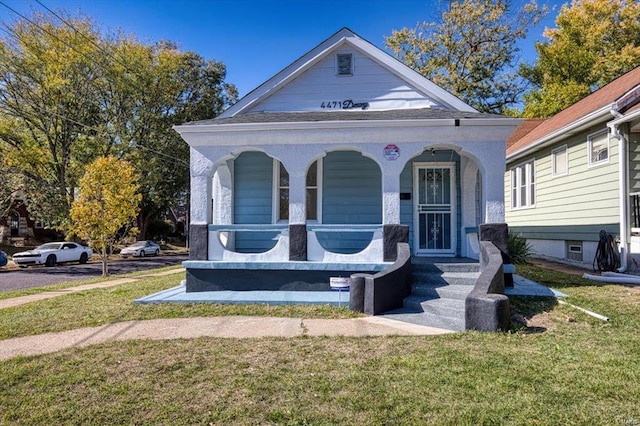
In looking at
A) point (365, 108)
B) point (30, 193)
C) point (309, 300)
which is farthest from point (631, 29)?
point (30, 193)

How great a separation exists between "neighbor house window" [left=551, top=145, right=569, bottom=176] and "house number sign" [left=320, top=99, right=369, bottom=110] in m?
7.12

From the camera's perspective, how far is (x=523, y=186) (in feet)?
51.9

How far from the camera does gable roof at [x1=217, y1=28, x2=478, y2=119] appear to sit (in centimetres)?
926

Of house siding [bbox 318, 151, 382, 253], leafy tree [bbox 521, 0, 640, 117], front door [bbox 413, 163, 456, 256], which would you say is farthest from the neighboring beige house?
leafy tree [bbox 521, 0, 640, 117]

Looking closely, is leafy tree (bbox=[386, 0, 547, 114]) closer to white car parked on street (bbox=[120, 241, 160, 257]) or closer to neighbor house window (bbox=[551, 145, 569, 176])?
neighbor house window (bbox=[551, 145, 569, 176])

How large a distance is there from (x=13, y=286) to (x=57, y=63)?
16.8 meters

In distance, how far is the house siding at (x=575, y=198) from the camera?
33.9ft

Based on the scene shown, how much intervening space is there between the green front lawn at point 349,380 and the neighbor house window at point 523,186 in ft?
32.6

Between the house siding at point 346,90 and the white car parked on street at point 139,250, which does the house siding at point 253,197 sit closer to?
the house siding at point 346,90

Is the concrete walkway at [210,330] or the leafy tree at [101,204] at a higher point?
the leafy tree at [101,204]

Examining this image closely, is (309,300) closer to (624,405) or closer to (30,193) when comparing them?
(624,405)

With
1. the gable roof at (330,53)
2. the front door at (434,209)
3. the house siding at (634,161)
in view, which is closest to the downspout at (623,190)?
the house siding at (634,161)

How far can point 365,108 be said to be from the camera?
9422 millimetres

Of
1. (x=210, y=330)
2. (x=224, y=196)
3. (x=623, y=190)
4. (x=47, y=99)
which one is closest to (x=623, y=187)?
(x=623, y=190)
